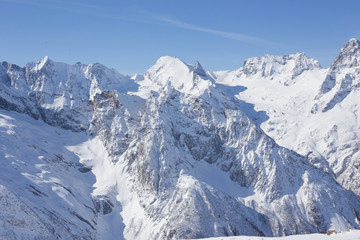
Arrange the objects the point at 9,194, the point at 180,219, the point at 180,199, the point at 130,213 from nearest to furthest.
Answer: the point at 9,194
the point at 180,219
the point at 180,199
the point at 130,213

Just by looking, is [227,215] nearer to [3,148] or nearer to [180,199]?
[180,199]

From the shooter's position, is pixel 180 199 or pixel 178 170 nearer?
pixel 180 199

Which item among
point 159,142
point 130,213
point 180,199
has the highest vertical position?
point 159,142

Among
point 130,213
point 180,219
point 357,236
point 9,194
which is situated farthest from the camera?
point 130,213

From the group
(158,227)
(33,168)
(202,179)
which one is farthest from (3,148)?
(202,179)

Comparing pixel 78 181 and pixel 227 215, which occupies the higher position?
pixel 227 215

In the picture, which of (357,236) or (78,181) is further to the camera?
(78,181)

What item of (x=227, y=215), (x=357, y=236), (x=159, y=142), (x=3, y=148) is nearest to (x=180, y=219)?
(x=227, y=215)

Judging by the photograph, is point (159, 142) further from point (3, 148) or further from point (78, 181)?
point (3, 148)

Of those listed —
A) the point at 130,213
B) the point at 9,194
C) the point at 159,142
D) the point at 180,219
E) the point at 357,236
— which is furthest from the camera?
the point at 159,142
